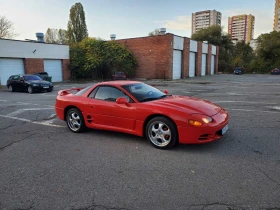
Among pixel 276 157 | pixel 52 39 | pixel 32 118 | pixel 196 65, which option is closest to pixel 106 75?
pixel 196 65

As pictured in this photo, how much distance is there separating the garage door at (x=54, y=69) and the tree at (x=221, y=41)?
36.6m

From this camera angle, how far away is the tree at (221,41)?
175 ft

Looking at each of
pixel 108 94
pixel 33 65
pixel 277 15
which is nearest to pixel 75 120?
pixel 108 94

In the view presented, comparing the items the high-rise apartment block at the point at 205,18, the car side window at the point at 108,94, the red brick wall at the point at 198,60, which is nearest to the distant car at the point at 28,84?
the car side window at the point at 108,94

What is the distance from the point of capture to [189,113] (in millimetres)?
4488

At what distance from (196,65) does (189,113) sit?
33.3 m

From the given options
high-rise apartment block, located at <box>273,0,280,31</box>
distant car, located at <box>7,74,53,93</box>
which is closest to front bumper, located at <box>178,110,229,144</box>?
distant car, located at <box>7,74,53,93</box>

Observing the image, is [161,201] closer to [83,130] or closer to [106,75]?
[83,130]

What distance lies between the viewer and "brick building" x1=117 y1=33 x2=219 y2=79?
2877 cm

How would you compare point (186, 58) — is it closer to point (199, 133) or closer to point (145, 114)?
point (145, 114)

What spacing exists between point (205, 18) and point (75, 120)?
110m

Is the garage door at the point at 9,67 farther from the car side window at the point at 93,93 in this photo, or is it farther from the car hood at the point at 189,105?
the car hood at the point at 189,105

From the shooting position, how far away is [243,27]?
126688 millimetres

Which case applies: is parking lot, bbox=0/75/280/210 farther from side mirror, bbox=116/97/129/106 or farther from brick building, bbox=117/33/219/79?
brick building, bbox=117/33/219/79
